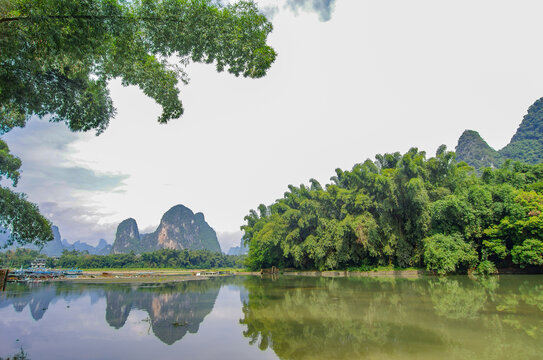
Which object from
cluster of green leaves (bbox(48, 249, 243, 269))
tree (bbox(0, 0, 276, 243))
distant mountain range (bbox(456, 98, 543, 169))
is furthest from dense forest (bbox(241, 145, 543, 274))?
distant mountain range (bbox(456, 98, 543, 169))

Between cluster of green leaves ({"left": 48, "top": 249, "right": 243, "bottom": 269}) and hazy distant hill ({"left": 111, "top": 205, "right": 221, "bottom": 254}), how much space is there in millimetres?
56877

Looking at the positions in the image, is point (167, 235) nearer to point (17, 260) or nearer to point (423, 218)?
point (17, 260)

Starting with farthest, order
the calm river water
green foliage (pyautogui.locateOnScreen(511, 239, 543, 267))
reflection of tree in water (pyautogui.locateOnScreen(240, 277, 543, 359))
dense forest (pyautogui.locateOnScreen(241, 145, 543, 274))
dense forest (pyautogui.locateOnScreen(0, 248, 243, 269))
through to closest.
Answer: dense forest (pyautogui.locateOnScreen(0, 248, 243, 269)), dense forest (pyautogui.locateOnScreen(241, 145, 543, 274)), green foliage (pyautogui.locateOnScreen(511, 239, 543, 267)), the calm river water, reflection of tree in water (pyautogui.locateOnScreen(240, 277, 543, 359))

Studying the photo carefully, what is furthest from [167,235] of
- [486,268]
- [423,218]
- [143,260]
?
[486,268]

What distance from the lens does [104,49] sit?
6.71 m

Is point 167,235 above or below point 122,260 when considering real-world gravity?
above

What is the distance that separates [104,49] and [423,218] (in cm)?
2331

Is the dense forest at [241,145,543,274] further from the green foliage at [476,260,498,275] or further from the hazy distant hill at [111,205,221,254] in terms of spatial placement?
the hazy distant hill at [111,205,221,254]

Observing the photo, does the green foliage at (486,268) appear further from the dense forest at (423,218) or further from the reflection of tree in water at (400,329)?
the reflection of tree in water at (400,329)

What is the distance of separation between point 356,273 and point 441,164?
12313mm

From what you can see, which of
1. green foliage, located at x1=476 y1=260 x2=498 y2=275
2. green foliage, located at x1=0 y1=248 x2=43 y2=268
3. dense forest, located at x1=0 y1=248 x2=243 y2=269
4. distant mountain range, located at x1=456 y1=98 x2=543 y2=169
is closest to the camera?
green foliage, located at x1=476 y1=260 x2=498 y2=275

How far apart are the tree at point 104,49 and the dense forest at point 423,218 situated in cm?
1904

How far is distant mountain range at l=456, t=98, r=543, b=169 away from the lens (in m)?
75.9

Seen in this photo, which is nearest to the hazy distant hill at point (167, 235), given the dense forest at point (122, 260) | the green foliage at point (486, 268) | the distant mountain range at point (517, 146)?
the dense forest at point (122, 260)
